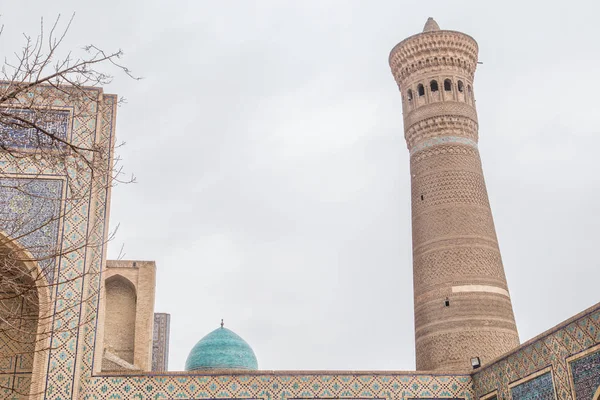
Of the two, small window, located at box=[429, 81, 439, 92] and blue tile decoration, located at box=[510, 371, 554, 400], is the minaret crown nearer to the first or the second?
small window, located at box=[429, 81, 439, 92]

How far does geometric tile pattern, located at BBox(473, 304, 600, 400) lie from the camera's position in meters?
5.88

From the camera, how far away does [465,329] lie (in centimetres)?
1072

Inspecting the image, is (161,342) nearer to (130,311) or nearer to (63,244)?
(130,311)

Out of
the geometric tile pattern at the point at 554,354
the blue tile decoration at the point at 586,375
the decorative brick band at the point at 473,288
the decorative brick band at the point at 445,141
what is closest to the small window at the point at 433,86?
the decorative brick band at the point at 445,141

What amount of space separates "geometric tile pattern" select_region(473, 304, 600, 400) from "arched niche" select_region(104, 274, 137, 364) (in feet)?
18.4

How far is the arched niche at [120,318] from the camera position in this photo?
1114 cm

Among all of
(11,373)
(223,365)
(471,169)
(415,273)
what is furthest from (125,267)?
(471,169)

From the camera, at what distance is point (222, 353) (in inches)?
515

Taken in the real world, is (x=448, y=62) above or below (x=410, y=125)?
above

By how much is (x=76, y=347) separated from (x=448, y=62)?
8006mm

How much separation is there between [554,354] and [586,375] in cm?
49

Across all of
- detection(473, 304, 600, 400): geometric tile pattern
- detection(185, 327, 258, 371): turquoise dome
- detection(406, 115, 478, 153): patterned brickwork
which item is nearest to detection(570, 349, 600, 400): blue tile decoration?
detection(473, 304, 600, 400): geometric tile pattern

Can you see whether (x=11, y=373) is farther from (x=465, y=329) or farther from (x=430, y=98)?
(x=430, y=98)

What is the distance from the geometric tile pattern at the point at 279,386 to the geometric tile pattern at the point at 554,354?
0.69m
